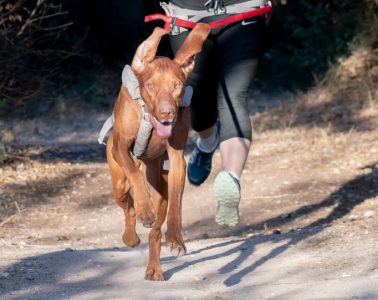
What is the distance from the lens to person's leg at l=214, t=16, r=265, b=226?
228 inches

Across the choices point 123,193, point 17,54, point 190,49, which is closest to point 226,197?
point 123,193

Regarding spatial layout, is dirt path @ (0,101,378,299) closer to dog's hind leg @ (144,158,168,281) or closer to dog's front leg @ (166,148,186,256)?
dog's hind leg @ (144,158,168,281)

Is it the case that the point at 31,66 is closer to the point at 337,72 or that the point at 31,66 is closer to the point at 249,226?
the point at 249,226

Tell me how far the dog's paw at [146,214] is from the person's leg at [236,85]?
0.90 metres

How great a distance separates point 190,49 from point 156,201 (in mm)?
934

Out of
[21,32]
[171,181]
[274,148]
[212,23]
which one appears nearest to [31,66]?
[21,32]

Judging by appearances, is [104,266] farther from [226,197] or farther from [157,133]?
[157,133]

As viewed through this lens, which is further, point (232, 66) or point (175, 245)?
point (232, 66)

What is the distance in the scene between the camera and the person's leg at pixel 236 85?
5.79m

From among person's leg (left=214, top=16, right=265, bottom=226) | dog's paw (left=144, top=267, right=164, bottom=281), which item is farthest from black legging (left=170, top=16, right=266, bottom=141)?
dog's paw (left=144, top=267, right=164, bottom=281)

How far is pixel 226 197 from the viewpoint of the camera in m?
5.60

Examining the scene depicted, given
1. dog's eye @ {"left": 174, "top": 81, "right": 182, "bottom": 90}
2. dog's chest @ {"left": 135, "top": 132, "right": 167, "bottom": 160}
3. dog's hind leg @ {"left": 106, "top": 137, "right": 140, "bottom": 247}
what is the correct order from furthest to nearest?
1. dog's hind leg @ {"left": 106, "top": 137, "right": 140, "bottom": 247}
2. dog's chest @ {"left": 135, "top": 132, "right": 167, "bottom": 160}
3. dog's eye @ {"left": 174, "top": 81, "right": 182, "bottom": 90}

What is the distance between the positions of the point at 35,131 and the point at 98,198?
4771 millimetres

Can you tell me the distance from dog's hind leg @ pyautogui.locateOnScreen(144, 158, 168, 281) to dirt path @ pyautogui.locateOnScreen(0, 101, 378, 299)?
88mm
